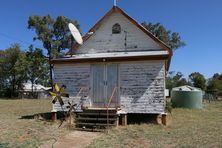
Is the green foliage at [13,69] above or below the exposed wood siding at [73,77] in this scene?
above

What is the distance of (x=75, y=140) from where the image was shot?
9250 mm

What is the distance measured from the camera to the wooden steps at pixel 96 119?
1108 cm

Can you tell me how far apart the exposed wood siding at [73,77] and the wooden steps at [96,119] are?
111cm

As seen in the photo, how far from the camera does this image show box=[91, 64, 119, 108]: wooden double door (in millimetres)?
12641

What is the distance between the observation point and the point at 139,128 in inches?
436

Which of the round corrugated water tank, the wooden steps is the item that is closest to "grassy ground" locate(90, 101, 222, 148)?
the wooden steps

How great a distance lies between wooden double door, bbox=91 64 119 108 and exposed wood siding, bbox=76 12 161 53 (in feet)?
5.54

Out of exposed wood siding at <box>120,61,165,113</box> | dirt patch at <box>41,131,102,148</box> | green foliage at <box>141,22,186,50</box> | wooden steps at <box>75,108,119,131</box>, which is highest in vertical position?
green foliage at <box>141,22,186,50</box>

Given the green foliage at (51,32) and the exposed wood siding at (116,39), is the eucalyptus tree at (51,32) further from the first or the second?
the exposed wood siding at (116,39)

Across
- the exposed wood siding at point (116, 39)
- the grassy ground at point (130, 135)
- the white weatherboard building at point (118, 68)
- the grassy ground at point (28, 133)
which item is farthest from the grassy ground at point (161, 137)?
the exposed wood siding at point (116, 39)

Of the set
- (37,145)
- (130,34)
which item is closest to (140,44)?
(130,34)

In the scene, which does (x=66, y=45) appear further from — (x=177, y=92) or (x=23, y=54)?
(x=177, y=92)

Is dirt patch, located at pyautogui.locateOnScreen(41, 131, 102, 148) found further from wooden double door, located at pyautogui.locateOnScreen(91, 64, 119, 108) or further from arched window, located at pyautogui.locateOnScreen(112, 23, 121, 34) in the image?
arched window, located at pyautogui.locateOnScreen(112, 23, 121, 34)

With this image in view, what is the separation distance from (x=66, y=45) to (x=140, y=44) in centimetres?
3640
